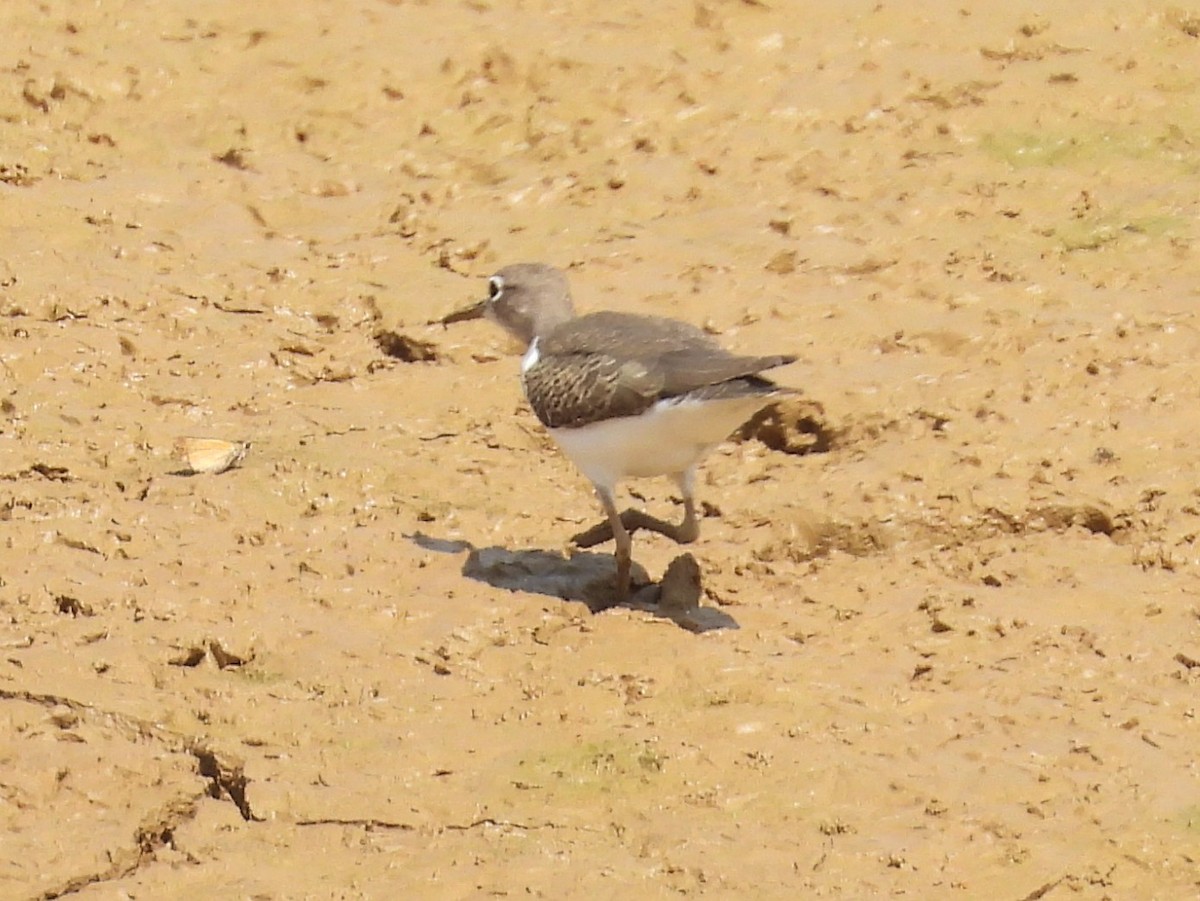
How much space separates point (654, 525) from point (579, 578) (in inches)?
16.7

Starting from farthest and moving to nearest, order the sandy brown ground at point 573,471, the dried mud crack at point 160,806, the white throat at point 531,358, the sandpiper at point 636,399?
the white throat at point 531,358, the sandpiper at point 636,399, the sandy brown ground at point 573,471, the dried mud crack at point 160,806

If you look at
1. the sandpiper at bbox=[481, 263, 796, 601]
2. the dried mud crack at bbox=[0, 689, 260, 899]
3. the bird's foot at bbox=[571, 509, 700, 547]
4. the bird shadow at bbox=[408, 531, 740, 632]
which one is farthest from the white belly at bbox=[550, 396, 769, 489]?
the dried mud crack at bbox=[0, 689, 260, 899]

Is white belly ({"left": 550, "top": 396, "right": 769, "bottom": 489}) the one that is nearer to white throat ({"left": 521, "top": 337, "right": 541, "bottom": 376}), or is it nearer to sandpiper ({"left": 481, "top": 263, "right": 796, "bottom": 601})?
sandpiper ({"left": 481, "top": 263, "right": 796, "bottom": 601})

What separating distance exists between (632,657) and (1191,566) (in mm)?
2277

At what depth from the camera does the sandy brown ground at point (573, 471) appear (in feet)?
19.0

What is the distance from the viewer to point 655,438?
7438 mm

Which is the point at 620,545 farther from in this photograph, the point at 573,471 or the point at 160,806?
the point at 160,806

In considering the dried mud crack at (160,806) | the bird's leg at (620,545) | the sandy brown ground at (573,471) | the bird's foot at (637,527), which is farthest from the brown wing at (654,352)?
the dried mud crack at (160,806)

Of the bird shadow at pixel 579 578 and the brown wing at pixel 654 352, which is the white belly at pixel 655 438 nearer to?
the brown wing at pixel 654 352

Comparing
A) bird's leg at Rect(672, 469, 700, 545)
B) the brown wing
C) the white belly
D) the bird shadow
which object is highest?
the brown wing

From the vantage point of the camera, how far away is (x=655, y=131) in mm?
11156

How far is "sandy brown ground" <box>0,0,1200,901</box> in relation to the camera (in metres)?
5.80

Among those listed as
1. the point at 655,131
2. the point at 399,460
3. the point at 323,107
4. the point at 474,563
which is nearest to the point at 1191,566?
the point at 474,563

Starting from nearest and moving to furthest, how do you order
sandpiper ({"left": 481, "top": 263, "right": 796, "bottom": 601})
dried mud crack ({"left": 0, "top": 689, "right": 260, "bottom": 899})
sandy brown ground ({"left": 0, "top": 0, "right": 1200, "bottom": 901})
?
1. dried mud crack ({"left": 0, "top": 689, "right": 260, "bottom": 899})
2. sandy brown ground ({"left": 0, "top": 0, "right": 1200, "bottom": 901})
3. sandpiper ({"left": 481, "top": 263, "right": 796, "bottom": 601})
